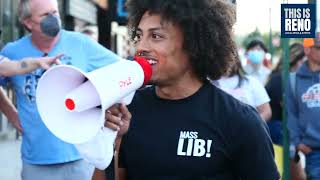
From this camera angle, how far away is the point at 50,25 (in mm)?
4344

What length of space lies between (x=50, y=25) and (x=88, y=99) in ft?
7.28

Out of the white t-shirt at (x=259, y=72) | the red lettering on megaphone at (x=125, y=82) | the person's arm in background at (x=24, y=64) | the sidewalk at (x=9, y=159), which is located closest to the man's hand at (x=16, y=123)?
the person's arm in background at (x=24, y=64)

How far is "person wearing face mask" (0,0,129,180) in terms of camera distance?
4.28 metres

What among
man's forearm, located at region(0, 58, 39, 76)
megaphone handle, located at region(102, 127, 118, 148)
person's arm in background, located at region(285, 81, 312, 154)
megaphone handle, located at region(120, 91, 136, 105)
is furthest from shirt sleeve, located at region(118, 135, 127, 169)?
person's arm in background, located at region(285, 81, 312, 154)

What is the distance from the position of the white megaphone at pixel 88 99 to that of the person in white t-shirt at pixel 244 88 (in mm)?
3588

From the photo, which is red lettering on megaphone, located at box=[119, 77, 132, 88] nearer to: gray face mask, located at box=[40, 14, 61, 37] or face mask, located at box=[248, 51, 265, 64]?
gray face mask, located at box=[40, 14, 61, 37]

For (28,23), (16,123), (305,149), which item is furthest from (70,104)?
(305,149)

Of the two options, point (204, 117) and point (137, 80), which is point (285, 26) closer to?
point (204, 117)

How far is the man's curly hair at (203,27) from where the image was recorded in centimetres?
260

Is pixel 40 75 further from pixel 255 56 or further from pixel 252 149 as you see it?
pixel 255 56

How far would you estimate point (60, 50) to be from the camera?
14.3ft

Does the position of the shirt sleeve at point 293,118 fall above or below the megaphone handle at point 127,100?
below

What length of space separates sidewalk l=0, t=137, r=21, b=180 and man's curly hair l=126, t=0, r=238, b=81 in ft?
20.6

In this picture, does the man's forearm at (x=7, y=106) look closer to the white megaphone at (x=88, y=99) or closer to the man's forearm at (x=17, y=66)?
the man's forearm at (x=17, y=66)
